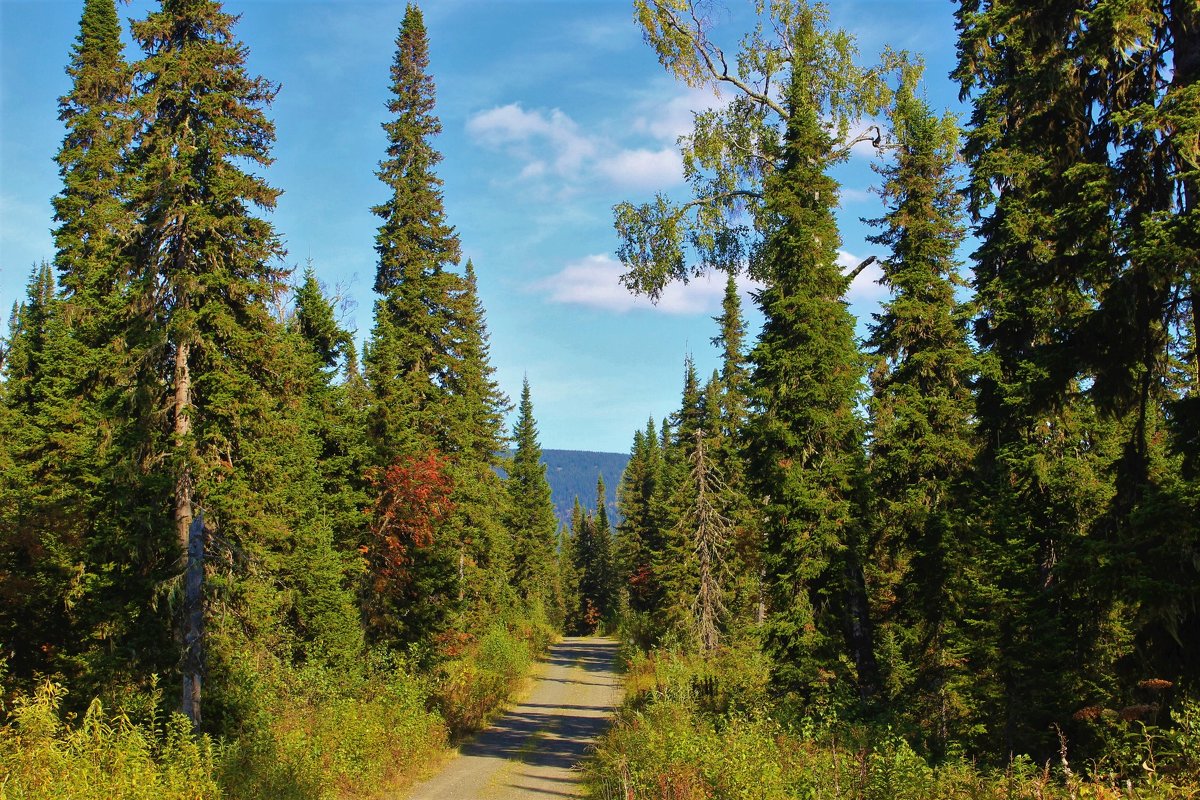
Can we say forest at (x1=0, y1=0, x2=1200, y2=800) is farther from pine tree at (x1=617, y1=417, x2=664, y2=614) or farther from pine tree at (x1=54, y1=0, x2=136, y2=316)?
pine tree at (x1=617, y1=417, x2=664, y2=614)

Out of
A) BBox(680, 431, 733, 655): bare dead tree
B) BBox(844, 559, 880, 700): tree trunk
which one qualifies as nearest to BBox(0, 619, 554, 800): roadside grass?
BBox(680, 431, 733, 655): bare dead tree

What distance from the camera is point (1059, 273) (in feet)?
29.1

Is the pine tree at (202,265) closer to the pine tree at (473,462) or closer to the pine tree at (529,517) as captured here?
the pine tree at (473,462)

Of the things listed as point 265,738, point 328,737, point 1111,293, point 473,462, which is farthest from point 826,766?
point 473,462

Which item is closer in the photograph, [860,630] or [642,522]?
[860,630]

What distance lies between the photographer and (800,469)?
710 inches

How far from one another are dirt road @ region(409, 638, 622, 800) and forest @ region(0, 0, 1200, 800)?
1.02 metres

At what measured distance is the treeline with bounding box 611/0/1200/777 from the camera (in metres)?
A: 8.54

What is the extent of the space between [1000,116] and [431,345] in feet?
65.8

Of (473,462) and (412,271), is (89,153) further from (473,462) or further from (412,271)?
(473,462)

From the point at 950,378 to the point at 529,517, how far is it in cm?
4890

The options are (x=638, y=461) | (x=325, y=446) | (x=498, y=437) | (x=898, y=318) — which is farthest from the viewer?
(x=638, y=461)

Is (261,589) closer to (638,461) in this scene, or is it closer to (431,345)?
(431,345)

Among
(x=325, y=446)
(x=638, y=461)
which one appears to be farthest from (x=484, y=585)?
(x=638, y=461)
